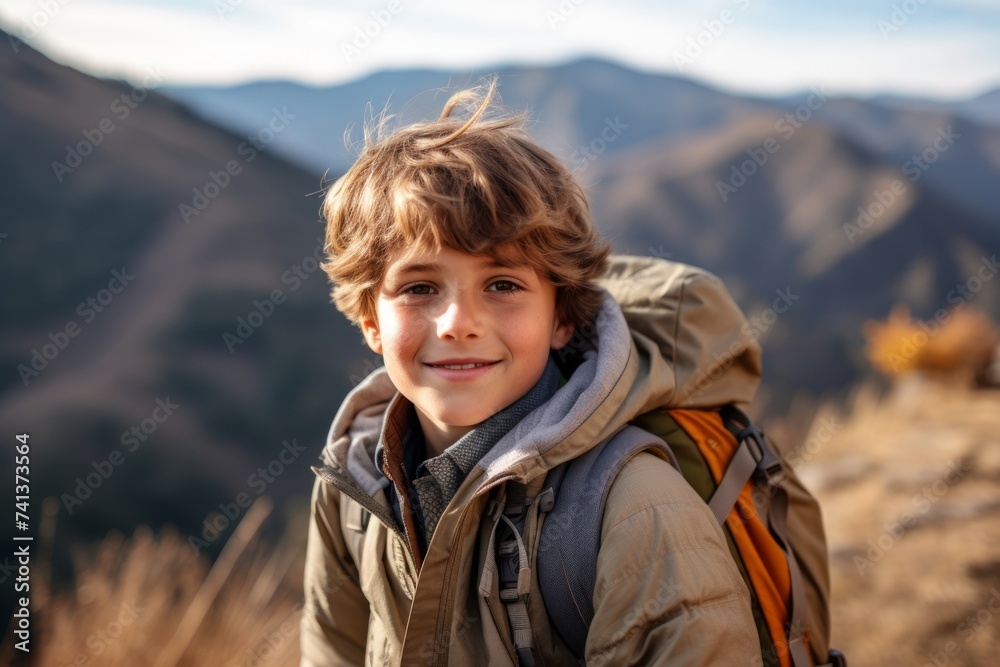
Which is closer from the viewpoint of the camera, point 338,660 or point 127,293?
point 338,660

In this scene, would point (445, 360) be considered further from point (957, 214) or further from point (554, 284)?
point (957, 214)

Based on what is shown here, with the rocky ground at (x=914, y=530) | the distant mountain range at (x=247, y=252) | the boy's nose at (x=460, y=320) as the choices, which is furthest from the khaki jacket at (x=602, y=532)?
the distant mountain range at (x=247, y=252)

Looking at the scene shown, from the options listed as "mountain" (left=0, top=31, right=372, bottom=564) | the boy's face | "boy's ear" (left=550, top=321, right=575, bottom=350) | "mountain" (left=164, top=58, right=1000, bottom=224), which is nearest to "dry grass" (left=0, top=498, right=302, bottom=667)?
the boy's face

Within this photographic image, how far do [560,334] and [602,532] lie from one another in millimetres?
553

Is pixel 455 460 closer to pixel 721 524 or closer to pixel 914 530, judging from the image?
pixel 721 524

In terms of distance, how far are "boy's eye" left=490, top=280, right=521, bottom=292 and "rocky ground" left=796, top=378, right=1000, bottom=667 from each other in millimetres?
2484

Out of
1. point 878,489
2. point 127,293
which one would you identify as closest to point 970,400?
point 878,489

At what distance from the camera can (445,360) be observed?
1671mm

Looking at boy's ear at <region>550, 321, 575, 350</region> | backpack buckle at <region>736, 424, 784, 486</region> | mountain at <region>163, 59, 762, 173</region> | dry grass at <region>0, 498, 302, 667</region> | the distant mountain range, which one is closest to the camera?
backpack buckle at <region>736, 424, 784, 486</region>

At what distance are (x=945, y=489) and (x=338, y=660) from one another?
3749 millimetres

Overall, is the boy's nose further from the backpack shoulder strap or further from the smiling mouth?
the backpack shoulder strap

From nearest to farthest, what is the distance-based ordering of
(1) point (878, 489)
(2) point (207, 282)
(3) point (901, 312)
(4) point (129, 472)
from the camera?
(1) point (878, 489) → (3) point (901, 312) → (4) point (129, 472) → (2) point (207, 282)

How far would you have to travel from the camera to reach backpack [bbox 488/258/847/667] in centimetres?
150

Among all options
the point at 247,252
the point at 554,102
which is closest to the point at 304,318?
the point at 247,252
